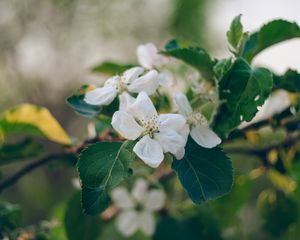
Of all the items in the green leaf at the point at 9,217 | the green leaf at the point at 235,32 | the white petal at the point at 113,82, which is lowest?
the green leaf at the point at 9,217

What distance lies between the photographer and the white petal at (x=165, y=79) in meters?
0.94

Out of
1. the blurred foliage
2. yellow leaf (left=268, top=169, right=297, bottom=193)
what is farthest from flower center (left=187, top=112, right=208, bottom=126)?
the blurred foliage

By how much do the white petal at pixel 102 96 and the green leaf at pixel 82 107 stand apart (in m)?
0.05

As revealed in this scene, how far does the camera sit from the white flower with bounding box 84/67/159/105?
89 cm

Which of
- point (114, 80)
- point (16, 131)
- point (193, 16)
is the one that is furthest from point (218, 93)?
point (193, 16)

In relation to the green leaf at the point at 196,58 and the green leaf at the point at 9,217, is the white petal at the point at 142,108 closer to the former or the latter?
the green leaf at the point at 196,58

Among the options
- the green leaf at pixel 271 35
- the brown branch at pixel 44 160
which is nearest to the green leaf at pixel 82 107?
the brown branch at pixel 44 160

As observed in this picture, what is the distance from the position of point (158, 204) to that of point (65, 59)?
4.93m

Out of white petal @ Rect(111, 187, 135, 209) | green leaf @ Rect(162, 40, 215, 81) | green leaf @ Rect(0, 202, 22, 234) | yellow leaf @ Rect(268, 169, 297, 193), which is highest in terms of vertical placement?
green leaf @ Rect(162, 40, 215, 81)

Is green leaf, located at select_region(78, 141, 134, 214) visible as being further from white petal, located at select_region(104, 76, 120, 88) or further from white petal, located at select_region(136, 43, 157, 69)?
white petal, located at select_region(136, 43, 157, 69)

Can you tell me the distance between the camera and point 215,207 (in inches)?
56.1

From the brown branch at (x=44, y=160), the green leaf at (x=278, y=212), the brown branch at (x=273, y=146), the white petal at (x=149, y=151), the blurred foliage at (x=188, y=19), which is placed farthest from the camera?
the blurred foliage at (x=188, y=19)

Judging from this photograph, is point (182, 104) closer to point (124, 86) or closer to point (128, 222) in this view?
point (124, 86)

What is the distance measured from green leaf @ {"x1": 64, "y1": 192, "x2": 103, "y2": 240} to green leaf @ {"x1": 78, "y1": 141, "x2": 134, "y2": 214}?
39 centimetres
